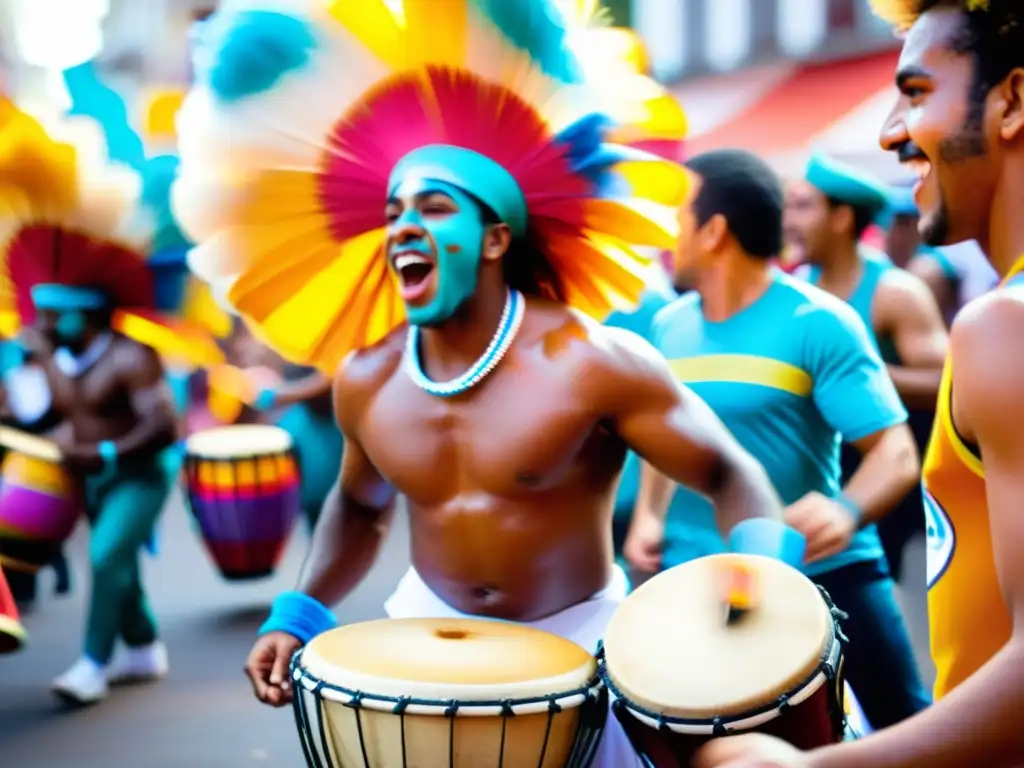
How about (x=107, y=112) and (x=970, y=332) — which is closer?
(x=970, y=332)

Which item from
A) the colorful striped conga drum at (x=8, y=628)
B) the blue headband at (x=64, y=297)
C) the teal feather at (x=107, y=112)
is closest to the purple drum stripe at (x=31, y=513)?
the blue headband at (x=64, y=297)

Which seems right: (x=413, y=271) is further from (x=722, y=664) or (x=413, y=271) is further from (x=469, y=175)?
(x=722, y=664)

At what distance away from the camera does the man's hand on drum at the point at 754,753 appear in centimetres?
127

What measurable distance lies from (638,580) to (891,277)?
5.36 feet

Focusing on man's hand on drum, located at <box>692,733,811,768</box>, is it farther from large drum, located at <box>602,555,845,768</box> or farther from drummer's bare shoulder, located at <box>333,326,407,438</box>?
drummer's bare shoulder, located at <box>333,326,407,438</box>

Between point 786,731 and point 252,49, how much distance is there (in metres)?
1.71

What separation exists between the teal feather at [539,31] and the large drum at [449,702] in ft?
3.61

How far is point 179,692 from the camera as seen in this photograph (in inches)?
209

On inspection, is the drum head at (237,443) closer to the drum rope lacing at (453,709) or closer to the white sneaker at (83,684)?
the white sneaker at (83,684)

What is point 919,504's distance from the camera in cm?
477

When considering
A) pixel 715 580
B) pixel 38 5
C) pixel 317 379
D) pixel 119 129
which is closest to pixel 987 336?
pixel 715 580

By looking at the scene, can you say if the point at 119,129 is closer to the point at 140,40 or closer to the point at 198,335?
the point at 198,335

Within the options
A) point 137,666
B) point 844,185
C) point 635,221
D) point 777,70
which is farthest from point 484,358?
point 777,70

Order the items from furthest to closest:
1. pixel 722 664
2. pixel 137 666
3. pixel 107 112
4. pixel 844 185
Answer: pixel 137 666
pixel 107 112
pixel 844 185
pixel 722 664
